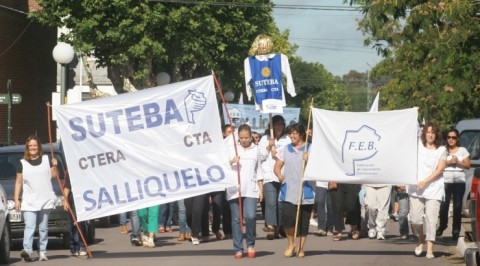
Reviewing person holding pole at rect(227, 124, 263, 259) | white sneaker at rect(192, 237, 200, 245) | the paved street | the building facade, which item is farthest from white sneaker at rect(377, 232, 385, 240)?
the building facade

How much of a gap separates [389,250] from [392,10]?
3.61 metres

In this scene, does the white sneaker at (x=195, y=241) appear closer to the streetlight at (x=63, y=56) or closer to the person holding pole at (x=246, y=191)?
the person holding pole at (x=246, y=191)

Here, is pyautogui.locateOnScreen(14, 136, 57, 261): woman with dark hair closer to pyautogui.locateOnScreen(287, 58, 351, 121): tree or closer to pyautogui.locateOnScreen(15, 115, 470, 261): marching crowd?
pyautogui.locateOnScreen(15, 115, 470, 261): marching crowd

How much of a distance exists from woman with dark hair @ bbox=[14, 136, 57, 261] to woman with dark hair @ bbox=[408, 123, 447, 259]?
16.4 ft

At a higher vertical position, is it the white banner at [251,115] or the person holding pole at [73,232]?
the white banner at [251,115]

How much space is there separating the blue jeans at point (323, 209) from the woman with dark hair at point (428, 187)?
14.6ft

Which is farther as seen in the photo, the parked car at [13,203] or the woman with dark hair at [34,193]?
the parked car at [13,203]

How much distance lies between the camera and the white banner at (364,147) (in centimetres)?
1600

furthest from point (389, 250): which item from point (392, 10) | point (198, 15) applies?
point (198, 15)

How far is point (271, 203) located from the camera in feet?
64.4

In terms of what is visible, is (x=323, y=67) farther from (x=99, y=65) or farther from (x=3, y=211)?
(x=3, y=211)

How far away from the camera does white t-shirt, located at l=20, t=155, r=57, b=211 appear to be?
622 inches

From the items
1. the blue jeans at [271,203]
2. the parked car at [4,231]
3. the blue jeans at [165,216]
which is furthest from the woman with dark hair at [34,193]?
the blue jeans at [165,216]

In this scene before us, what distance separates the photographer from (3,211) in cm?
1511
